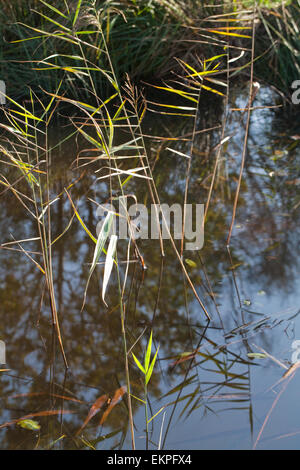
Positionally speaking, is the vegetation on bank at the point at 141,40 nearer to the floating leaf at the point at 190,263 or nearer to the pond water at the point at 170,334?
the pond water at the point at 170,334

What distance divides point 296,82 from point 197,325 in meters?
3.09

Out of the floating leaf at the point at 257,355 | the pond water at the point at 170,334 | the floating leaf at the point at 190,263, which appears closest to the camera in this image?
the pond water at the point at 170,334

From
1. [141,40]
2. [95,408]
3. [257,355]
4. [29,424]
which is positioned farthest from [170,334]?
[141,40]

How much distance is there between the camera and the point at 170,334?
2066 mm

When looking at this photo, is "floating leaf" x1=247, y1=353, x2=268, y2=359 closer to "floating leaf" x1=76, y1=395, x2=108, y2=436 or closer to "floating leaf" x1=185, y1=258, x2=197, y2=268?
"floating leaf" x1=76, y1=395, x2=108, y2=436

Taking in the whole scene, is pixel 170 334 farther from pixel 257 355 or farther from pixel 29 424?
pixel 29 424

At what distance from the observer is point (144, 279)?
2.42m

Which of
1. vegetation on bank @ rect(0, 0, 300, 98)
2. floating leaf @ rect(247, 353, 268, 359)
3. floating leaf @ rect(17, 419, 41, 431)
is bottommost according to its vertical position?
floating leaf @ rect(17, 419, 41, 431)

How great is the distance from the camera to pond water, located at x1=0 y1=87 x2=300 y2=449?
63.8 inches

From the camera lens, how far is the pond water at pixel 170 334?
1620 mm

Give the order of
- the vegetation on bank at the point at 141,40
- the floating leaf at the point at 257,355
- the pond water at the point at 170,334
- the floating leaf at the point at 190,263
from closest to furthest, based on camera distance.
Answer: the pond water at the point at 170,334 → the floating leaf at the point at 257,355 → the floating leaf at the point at 190,263 → the vegetation on bank at the point at 141,40

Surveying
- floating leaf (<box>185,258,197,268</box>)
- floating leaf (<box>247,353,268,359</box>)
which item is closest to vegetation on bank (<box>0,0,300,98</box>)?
floating leaf (<box>185,258,197,268</box>)

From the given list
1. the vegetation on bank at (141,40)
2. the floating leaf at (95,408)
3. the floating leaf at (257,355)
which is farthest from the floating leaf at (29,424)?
the vegetation on bank at (141,40)

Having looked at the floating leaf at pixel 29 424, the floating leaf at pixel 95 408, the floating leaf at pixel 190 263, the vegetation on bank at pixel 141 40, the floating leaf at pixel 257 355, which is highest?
the vegetation on bank at pixel 141 40
